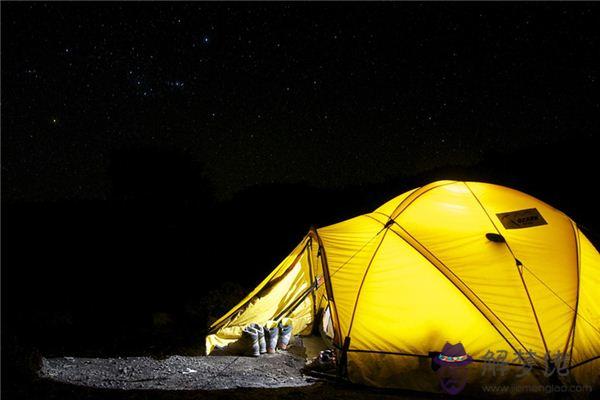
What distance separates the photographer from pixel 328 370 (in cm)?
679

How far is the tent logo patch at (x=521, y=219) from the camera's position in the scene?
7004 mm

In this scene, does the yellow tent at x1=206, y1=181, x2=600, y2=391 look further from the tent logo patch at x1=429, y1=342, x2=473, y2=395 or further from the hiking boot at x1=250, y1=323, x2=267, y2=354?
the hiking boot at x1=250, y1=323, x2=267, y2=354

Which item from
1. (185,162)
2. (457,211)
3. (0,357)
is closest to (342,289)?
(457,211)

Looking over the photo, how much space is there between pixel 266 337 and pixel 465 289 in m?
3.80

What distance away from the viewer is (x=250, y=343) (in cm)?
807

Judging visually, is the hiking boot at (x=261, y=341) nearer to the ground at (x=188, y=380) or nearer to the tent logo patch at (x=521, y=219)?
the ground at (x=188, y=380)

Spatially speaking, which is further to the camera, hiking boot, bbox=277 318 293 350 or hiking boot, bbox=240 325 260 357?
hiking boot, bbox=277 318 293 350

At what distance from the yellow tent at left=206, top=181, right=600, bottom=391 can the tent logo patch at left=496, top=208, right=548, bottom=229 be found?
0.02 m

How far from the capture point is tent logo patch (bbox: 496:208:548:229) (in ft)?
23.0

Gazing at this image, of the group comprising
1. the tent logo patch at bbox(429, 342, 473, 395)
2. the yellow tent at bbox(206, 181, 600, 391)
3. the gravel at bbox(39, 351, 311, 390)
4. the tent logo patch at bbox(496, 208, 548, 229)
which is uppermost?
the tent logo patch at bbox(496, 208, 548, 229)

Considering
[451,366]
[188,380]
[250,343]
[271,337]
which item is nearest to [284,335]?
[271,337]

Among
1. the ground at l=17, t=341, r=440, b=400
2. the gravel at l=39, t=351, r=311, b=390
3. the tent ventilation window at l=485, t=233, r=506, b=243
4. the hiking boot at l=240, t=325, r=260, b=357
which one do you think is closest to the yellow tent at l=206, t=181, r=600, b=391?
the tent ventilation window at l=485, t=233, r=506, b=243

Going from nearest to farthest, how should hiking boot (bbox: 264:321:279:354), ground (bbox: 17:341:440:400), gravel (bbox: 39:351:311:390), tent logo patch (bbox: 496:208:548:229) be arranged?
ground (bbox: 17:341:440:400) → gravel (bbox: 39:351:311:390) → tent logo patch (bbox: 496:208:548:229) → hiking boot (bbox: 264:321:279:354)

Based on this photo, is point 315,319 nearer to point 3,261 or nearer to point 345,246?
point 345,246
